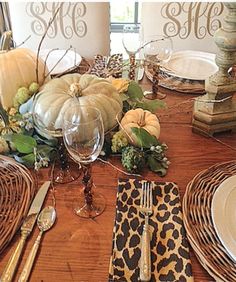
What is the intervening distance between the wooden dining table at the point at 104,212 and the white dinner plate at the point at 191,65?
19 centimetres

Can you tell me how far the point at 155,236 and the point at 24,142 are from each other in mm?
386

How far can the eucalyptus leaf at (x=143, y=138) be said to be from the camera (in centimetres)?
85

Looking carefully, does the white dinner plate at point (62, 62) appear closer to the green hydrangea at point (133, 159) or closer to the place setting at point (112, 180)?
the place setting at point (112, 180)

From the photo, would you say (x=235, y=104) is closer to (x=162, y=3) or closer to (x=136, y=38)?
(x=136, y=38)

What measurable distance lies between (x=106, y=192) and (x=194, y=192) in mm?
195

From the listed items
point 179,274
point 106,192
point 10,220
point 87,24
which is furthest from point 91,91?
point 87,24

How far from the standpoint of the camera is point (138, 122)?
0.90m

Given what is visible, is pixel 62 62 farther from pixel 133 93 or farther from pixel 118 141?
pixel 118 141

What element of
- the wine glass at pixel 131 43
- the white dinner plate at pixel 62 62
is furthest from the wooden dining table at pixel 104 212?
the white dinner plate at pixel 62 62

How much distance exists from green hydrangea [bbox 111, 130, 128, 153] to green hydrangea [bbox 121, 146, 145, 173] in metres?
0.02

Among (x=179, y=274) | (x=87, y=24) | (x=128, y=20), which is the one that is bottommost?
(x=128, y=20)

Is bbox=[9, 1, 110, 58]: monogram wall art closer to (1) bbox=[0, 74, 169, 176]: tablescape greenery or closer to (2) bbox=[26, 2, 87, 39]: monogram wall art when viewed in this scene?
(2) bbox=[26, 2, 87, 39]: monogram wall art

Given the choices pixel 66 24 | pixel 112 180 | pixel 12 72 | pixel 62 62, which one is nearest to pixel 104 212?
pixel 112 180

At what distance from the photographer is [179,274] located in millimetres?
608
